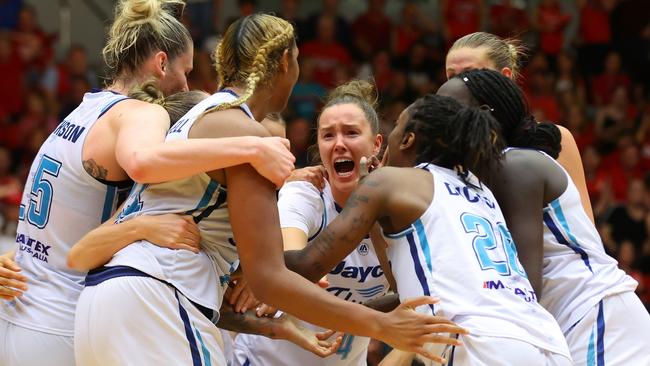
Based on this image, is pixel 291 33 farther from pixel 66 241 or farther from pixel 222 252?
pixel 66 241

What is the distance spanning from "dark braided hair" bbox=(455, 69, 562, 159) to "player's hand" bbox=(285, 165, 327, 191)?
1139 mm

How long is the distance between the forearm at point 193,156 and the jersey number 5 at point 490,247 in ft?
2.52

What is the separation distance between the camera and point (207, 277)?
12.3 ft

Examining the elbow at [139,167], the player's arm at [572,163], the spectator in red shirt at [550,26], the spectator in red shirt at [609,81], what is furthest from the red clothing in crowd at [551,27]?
the elbow at [139,167]

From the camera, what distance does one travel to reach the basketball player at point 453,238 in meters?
3.38

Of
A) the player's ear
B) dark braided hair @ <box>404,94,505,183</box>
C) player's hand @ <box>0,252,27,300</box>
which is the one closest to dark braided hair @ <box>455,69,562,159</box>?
dark braided hair @ <box>404,94,505,183</box>

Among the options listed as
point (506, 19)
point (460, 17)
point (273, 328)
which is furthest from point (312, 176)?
point (506, 19)

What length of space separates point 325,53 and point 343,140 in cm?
802

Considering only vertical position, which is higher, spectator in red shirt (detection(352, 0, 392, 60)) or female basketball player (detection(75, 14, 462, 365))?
female basketball player (detection(75, 14, 462, 365))

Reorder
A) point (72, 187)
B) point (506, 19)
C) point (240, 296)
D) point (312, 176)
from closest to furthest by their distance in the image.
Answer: point (72, 187)
point (240, 296)
point (312, 176)
point (506, 19)

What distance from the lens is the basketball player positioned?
338 cm

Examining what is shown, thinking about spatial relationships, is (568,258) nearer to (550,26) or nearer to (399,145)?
(399,145)

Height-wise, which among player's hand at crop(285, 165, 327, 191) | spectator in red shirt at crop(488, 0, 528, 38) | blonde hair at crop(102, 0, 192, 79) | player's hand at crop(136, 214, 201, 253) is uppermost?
blonde hair at crop(102, 0, 192, 79)

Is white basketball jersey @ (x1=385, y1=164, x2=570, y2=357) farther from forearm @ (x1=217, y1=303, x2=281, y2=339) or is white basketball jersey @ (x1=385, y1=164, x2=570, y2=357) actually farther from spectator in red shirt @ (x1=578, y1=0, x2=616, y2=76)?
spectator in red shirt @ (x1=578, y1=0, x2=616, y2=76)
